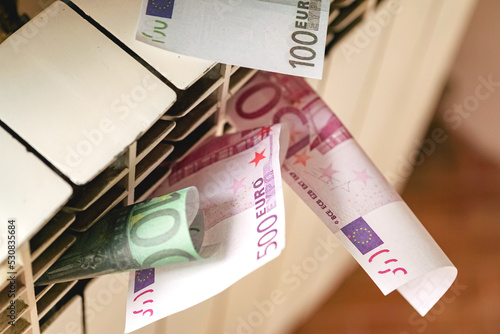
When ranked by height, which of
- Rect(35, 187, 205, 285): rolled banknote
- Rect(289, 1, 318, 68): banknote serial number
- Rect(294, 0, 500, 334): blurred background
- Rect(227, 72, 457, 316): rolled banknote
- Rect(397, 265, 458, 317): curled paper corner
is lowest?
Rect(294, 0, 500, 334): blurred background

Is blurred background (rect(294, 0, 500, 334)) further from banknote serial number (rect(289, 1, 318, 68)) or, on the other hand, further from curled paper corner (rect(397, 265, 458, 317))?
banknote serial number (rect(289, 1, 318, 68))

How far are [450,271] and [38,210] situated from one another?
14.7 inches

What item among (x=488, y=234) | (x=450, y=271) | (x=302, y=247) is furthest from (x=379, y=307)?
(x=450, y=271)

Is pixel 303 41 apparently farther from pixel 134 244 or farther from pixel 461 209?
pixel 461 209

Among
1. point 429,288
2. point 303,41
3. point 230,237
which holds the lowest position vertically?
point 429,288

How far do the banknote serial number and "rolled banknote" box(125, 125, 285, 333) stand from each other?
7 centimetres

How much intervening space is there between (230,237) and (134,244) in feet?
0.27

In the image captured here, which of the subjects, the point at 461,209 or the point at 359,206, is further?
the point at 461,209

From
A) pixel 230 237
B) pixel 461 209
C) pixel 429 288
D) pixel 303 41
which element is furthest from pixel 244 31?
pixel 461 209

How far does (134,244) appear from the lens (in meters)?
0.48

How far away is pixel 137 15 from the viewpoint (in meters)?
0.51

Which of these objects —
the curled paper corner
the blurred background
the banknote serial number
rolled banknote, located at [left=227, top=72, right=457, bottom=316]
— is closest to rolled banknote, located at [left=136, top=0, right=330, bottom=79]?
the banknote serial number

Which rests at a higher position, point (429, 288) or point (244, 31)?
point (244, 31)

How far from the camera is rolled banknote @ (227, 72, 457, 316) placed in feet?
1.79
